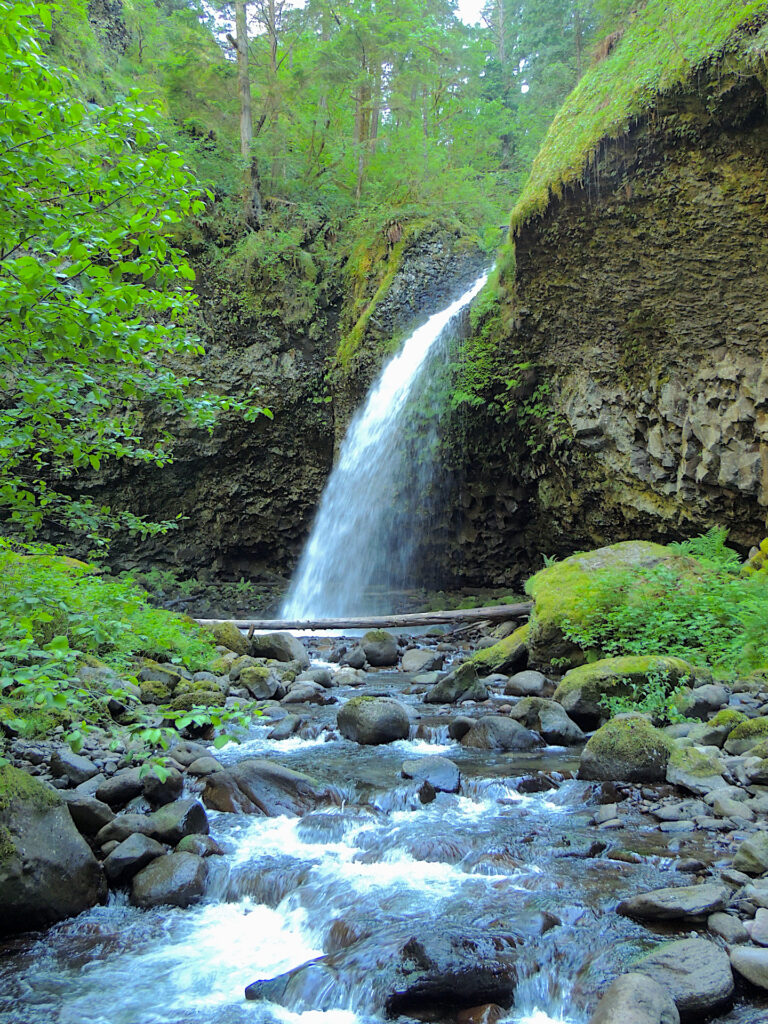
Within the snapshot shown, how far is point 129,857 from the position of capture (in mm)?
3600

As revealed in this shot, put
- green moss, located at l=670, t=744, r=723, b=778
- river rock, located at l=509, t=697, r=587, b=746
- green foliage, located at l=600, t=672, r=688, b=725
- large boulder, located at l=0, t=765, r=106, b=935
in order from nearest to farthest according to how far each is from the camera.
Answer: large boulder, located at l=0, t=765, r=106, b=935 → green moss, located at l=670, t=744, r=723, b=778 → green foliage, located at l=600, t=672, r=688, b=725 → river rock, located at l=509, t=697, r=587, b=746

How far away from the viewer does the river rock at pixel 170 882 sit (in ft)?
11.4

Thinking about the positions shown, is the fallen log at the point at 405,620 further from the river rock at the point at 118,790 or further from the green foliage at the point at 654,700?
the river rock at the point at 118,790

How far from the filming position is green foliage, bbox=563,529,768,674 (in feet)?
21.9

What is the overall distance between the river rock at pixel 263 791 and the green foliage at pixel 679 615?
13.3ft

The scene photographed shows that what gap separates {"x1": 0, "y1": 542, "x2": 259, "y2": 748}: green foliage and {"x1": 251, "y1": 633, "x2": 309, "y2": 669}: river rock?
859 mm

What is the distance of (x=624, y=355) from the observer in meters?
11.3

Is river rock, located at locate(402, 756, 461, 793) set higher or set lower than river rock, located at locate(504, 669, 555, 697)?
higher

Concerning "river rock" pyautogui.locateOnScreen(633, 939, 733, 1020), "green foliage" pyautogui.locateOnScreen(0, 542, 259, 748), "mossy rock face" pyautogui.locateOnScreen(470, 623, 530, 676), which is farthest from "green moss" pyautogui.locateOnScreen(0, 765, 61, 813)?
"mossy rock face" pyautogui.locateOnScreen(470, 623, 530, 676)

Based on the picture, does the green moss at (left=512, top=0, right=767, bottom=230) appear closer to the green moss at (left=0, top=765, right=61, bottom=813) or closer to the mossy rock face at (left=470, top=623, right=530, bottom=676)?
the mossy rock face at (left=470, top=623, right=530, bottom=676)

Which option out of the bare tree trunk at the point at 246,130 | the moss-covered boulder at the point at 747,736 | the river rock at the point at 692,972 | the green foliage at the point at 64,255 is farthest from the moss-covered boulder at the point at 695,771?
the bare tree trunk at the point at 246,130

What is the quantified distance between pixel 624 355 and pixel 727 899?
9.82m

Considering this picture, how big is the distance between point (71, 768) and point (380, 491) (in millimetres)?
11262

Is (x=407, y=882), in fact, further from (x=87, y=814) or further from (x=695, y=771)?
(x=695, y=771)
